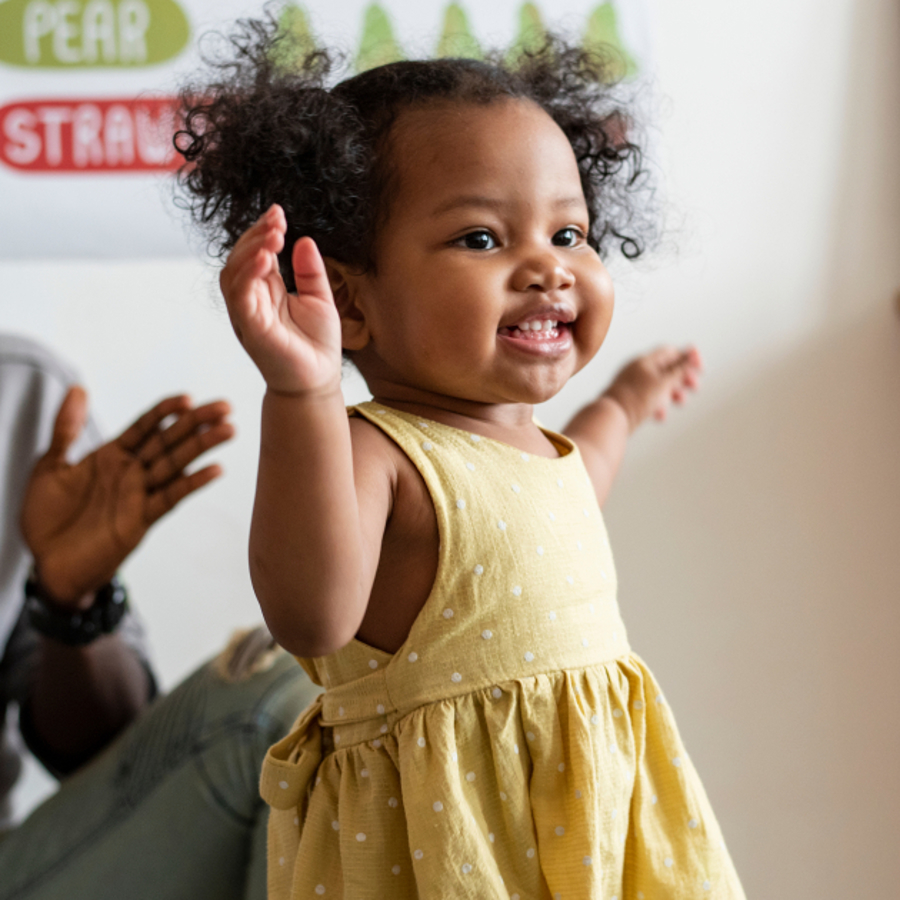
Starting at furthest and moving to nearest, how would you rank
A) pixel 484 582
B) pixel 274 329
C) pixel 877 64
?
pixel 877 64
pixel 484 582
pixel 274 329

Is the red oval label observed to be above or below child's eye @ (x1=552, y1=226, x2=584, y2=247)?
above

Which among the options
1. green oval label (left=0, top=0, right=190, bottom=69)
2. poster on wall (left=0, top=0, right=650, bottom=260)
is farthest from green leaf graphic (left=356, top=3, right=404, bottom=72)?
green oval label (left=0, top=0, right=190, bottom=69)

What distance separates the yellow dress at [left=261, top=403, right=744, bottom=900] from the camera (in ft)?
1.69

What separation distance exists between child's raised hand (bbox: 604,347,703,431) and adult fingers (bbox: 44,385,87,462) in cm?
49

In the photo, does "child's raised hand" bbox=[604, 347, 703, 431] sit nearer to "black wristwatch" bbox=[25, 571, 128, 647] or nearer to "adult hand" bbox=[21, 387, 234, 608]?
"adult hand" bbox=[21, 387, 234, 608]

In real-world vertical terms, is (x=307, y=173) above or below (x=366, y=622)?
above

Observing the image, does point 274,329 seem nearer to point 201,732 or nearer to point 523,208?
point 523,208

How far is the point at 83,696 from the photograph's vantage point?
98 centimetres

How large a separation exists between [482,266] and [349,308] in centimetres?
9

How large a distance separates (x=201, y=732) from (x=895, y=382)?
911 millimetres

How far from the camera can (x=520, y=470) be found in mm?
570

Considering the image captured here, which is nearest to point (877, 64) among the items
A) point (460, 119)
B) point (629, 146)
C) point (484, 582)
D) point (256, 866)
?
point (629, 146)

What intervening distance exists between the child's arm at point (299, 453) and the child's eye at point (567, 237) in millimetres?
170

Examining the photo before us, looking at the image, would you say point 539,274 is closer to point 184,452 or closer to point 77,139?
point 184,452
